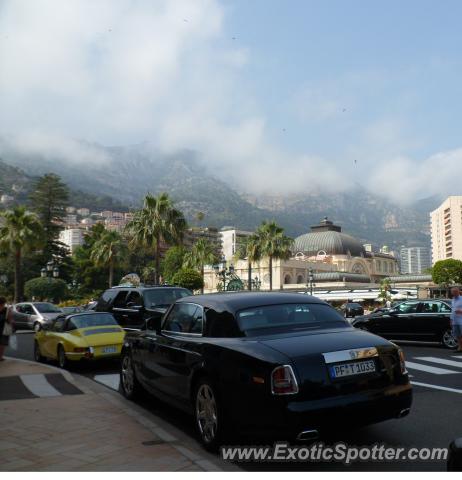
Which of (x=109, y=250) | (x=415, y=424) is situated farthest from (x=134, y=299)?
(x=109, y=250)

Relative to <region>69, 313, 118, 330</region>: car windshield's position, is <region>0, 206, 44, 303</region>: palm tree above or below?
above

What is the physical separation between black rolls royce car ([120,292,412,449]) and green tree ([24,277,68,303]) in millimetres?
55309

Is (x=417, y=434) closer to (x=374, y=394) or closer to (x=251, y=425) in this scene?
(x=374, y=394)

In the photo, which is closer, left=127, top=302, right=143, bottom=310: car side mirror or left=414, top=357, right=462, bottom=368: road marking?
left=414, top=357, right=462, bottom=368: road marking

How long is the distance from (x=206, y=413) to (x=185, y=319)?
1.37m

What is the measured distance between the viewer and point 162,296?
1470cm

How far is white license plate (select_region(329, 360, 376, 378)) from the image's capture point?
5.20 m

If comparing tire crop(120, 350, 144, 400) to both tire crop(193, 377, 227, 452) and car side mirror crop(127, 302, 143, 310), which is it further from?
car side mirror crop(127, 302, 143, 310)

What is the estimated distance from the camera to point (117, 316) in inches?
612

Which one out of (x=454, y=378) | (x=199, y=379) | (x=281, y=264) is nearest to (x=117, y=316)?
(x=454, y=378)

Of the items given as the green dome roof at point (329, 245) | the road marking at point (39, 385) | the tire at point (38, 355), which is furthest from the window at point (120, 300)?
the green dome roof at point (329, 245)

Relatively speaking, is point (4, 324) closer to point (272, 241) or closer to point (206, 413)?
point (206, 413)

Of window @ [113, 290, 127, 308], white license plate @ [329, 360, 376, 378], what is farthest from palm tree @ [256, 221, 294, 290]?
white license plate @ [329, 360, 376, 378]

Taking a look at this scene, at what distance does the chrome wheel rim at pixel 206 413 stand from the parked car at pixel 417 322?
11439mm
